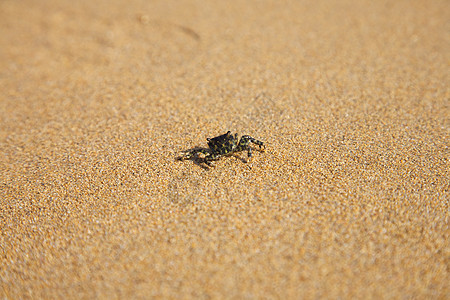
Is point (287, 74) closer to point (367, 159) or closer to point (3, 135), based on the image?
point (367, 159)

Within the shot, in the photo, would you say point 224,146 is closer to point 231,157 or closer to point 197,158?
point 231,157

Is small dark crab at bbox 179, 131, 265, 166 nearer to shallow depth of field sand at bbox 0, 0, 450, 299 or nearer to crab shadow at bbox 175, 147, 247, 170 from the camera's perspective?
crab shadow at bbox 175, 147, 247, 170

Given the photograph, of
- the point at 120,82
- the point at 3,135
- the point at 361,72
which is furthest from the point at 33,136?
the point at 361,72

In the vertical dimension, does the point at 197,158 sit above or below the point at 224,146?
below

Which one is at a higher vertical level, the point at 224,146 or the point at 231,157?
the point at 224,146

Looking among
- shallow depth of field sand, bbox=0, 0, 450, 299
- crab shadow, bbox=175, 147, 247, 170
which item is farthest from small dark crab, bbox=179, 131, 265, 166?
shallow depth of field sand, bbox=0, 0, 450, 299

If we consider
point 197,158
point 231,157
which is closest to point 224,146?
point 231,157

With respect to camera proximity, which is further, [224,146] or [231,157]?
[231,157]
